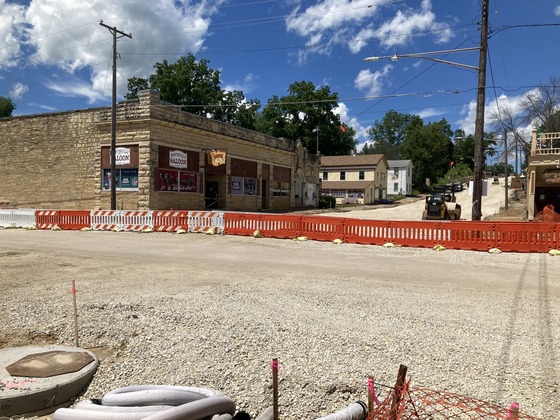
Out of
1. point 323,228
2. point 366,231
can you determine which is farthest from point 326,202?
point 366,231

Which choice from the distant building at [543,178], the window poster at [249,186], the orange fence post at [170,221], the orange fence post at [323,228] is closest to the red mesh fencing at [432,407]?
the orange fence post at [323,228]

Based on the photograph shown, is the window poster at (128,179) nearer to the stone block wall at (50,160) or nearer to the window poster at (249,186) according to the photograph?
the stone block wall at (50,160)

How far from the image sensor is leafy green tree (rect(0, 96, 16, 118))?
62688 millimetres

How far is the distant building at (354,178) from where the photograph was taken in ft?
199

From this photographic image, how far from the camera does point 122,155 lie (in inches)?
996

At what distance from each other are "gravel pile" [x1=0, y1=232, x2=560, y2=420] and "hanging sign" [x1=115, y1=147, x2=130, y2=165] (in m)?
15.6

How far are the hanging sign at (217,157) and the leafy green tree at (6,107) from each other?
50995 millimetres

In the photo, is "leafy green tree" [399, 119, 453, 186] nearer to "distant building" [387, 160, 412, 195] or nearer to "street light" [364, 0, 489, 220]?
"distant building" [387, 160, 412, 195]

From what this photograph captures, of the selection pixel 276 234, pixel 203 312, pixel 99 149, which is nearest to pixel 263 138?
pixel 99 149

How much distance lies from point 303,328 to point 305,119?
70.2 meters

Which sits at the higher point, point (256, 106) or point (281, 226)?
point (256, 106)

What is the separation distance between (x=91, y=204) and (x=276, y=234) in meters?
15.1

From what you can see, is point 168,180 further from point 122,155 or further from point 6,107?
point 6,107

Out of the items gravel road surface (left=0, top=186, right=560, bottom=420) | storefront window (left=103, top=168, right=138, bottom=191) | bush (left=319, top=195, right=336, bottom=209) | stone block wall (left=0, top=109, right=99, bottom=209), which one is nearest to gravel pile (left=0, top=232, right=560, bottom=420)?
gravel road surface (left=0, top=186, right=560, bottom=420)
